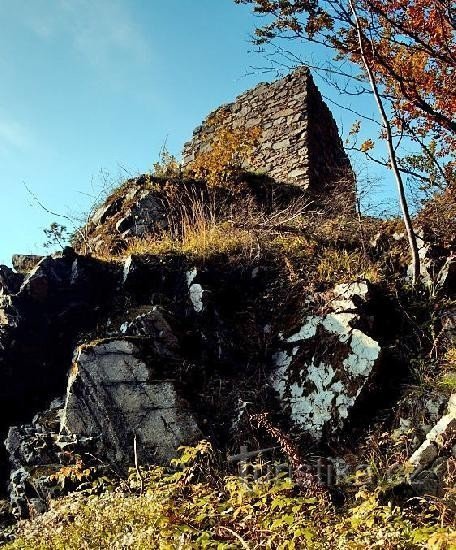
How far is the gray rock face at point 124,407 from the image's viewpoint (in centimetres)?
432

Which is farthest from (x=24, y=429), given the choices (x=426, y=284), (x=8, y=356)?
(x=426, y=284)

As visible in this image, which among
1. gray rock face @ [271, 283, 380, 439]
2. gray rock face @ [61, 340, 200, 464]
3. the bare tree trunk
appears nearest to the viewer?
gray rock face @ [61, 340, 200, 464]

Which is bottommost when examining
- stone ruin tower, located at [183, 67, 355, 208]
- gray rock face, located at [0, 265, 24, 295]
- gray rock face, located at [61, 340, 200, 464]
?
gray rock face, located at [61, 340, 200, 464]

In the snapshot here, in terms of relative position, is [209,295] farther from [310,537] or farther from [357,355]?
[310,537]

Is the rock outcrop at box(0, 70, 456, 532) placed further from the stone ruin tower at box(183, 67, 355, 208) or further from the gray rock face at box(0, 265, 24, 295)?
the stone ruin tower at box(183, 67, 355, 208)

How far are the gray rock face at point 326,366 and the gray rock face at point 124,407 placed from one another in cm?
95

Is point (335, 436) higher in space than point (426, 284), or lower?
lower

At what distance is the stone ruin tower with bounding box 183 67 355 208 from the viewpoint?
9.44m

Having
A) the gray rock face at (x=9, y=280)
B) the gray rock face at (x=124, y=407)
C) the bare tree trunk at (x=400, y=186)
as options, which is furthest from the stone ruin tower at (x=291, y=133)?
the gray rock face at (x=124, y=407)

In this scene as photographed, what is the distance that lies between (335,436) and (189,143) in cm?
813

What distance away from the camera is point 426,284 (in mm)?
5398

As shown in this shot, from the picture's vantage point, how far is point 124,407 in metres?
4.48

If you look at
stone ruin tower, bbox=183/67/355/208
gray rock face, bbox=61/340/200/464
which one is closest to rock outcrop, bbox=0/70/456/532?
gray rock face, bbox=61/340/200/464

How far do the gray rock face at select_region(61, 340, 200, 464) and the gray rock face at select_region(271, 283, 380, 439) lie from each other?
3.12 feet
